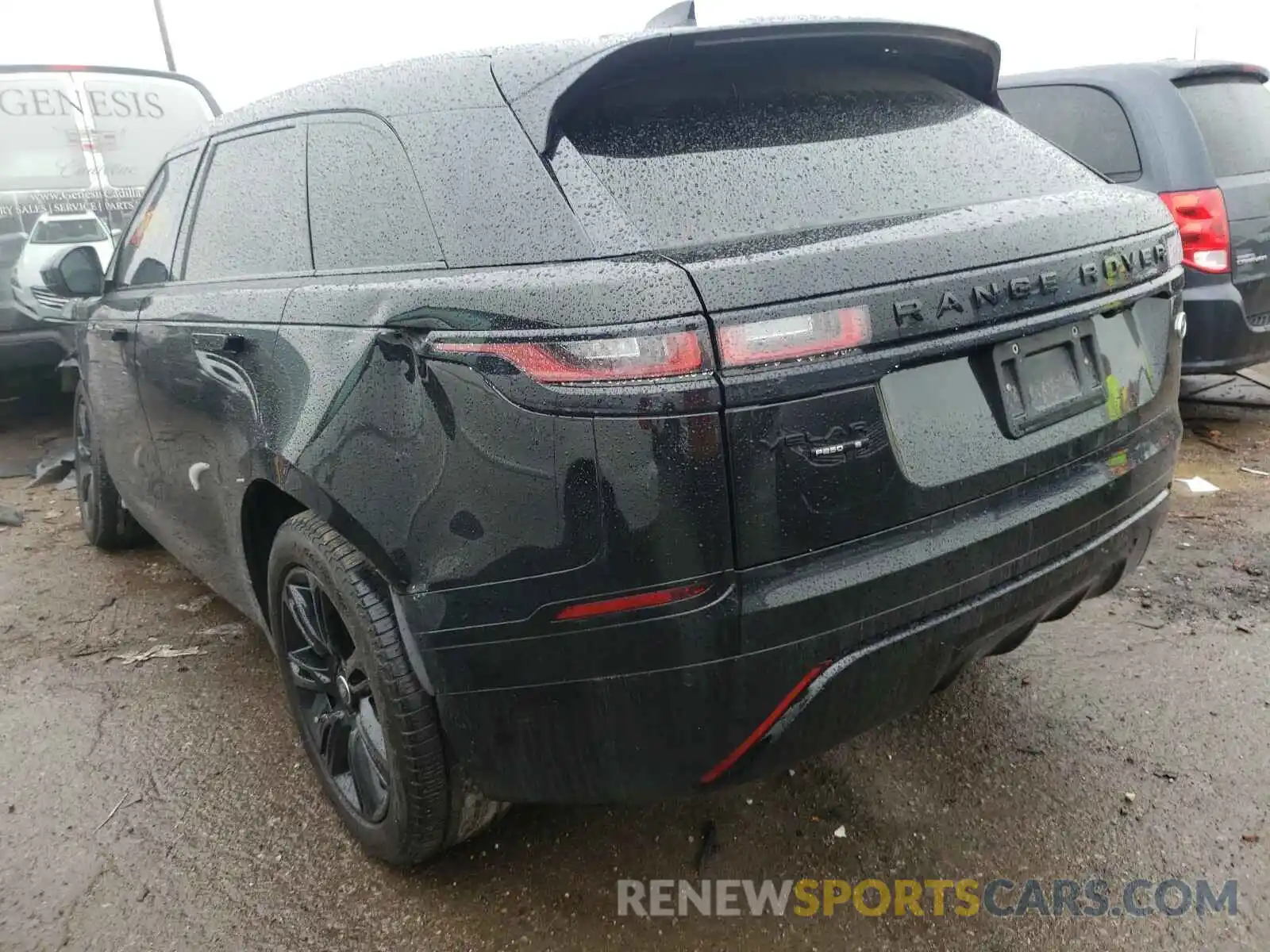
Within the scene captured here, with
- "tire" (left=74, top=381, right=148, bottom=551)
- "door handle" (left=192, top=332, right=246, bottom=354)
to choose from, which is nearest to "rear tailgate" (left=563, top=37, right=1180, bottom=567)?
"door handle" (left=192, top=332, right=246, bottom=354)

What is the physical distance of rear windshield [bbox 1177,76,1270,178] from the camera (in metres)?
4.50

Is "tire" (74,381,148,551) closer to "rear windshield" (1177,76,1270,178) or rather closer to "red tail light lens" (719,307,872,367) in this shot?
"red tail light lens" (719,307,872,367)

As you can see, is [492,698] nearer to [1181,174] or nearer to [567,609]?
[567,609]

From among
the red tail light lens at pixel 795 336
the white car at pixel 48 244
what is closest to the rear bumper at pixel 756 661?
the red tail light lens at pixel 795 336

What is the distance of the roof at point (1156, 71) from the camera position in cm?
453

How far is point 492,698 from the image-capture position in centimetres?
175

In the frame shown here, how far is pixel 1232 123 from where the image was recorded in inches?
182

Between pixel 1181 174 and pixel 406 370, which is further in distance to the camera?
pixel 1181 174

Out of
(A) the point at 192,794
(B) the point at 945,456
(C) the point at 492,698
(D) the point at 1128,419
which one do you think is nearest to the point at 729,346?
(B) the point at 945,456

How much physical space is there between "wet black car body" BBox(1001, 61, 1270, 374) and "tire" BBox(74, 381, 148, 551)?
4.79m

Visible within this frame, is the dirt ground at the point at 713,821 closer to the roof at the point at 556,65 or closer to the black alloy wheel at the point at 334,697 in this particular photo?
the black alloy wheel at the point at 334,697

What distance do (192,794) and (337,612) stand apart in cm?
89

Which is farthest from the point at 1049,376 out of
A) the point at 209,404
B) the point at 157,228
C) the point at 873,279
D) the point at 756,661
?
the point at 157,228

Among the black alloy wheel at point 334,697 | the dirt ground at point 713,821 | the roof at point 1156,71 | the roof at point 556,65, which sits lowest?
the dirt ground at point 713,821
